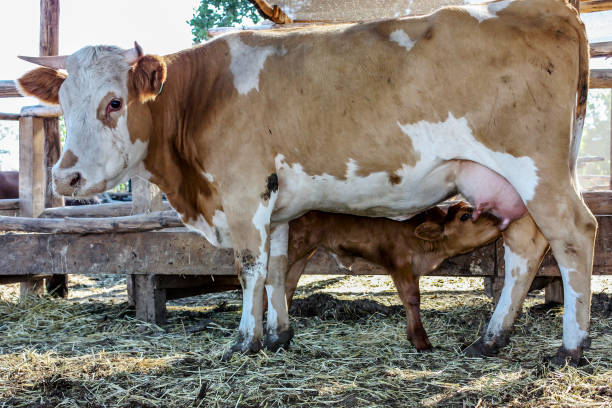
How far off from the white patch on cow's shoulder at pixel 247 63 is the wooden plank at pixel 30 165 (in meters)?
3.39

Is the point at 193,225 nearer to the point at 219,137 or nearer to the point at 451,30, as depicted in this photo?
the point at 219,137

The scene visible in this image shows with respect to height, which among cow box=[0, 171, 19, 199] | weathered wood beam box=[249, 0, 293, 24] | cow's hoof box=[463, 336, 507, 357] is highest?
weathered wood beam box=[249, 0, 293, 24]

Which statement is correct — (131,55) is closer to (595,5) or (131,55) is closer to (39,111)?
(39,111)

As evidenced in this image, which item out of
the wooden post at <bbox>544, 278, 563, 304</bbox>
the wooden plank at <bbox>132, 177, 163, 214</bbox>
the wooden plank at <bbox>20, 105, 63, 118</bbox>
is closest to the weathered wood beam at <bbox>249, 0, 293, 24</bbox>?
the wooden plank at <bbox>132, 177, 163, 214</bbox>

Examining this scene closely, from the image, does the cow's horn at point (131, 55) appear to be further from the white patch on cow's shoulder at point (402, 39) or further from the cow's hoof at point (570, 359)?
the cow's hoof at point (570, 359)

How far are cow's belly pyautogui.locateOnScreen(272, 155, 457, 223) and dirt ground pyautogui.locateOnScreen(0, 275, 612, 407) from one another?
987mm

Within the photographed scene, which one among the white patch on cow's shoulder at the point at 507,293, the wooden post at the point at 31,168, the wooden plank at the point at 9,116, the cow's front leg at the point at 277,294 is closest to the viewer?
the white patch on cow's shoulder at the point at 507,293

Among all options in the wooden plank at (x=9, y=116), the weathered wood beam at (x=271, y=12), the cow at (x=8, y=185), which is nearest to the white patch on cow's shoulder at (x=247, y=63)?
the weathered wood beam at (x=271, y=12)

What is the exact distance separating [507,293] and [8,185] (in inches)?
471

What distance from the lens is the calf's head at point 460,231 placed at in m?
4.57

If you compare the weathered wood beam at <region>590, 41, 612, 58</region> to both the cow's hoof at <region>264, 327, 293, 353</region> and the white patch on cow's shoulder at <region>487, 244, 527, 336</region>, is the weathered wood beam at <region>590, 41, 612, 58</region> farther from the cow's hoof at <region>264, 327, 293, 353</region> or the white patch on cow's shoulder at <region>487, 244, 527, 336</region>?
the cow's hoof at <region>264, 327, 293, 353</region>

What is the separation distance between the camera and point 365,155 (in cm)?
388

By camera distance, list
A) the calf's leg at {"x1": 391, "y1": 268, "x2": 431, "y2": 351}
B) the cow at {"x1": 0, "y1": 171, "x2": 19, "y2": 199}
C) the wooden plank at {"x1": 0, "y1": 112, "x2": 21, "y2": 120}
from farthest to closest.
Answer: the cow at {"x1": 0, "y1": 171, "x2": 19, "y2": 199} < the wooden plank at {"x1": 0, "y1": 112, "x2": 21, "y2": 120} < the calf's leg at {"x1": 391, "y1": 268, "x2": 431, "y2": 351}

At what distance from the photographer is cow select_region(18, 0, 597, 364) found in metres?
3.52
